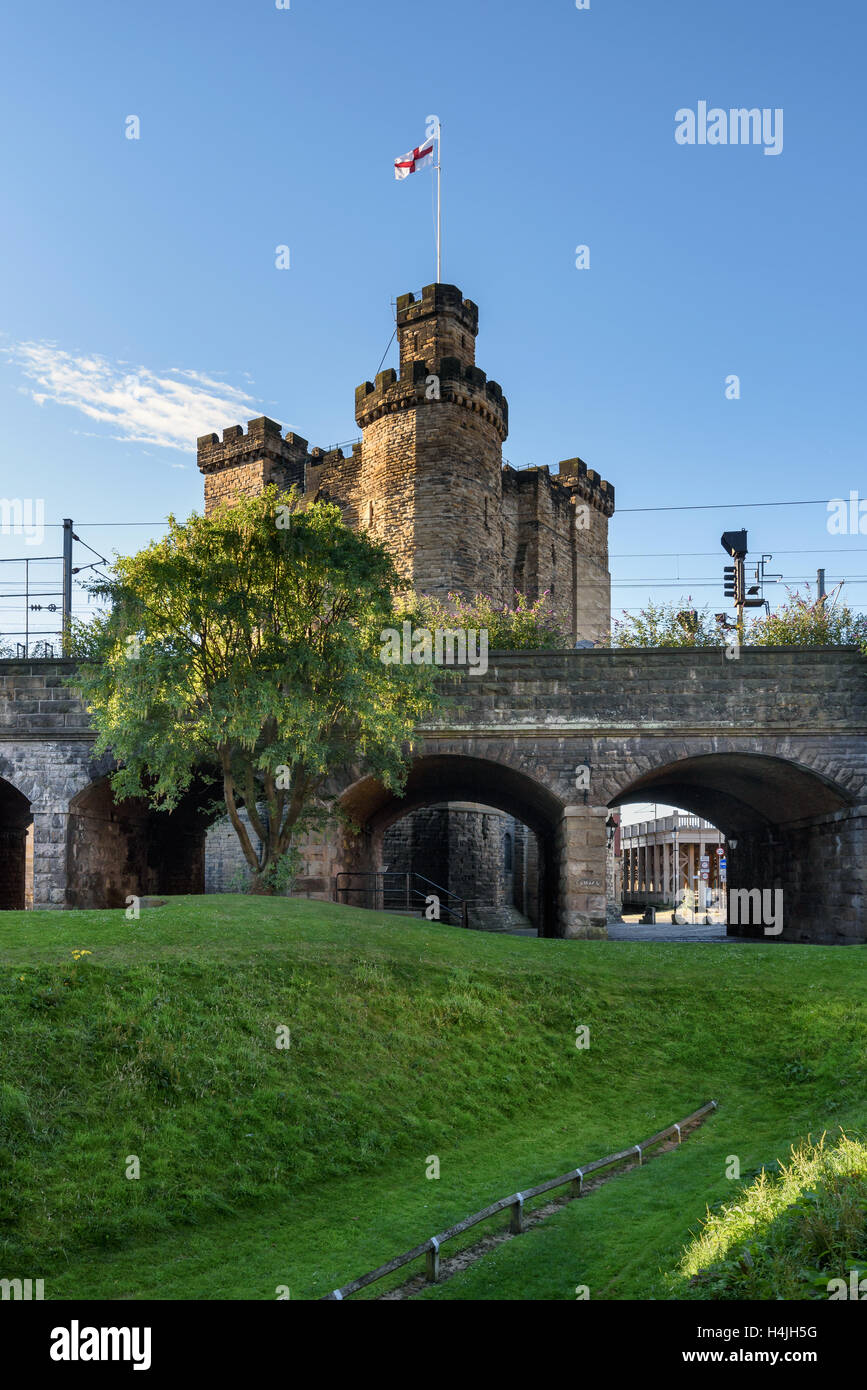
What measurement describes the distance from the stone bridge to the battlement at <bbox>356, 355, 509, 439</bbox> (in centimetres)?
1777

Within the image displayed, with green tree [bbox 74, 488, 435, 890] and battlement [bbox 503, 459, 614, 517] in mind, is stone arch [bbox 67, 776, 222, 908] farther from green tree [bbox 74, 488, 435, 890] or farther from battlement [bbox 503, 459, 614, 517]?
battlement [bbox 503, 459, 614, 517]

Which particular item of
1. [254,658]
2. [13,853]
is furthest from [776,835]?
[13,853]

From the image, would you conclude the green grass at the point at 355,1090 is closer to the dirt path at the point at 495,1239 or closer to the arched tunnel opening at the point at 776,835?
the dirt path at the point at 495,1239

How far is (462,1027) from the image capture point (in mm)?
13484

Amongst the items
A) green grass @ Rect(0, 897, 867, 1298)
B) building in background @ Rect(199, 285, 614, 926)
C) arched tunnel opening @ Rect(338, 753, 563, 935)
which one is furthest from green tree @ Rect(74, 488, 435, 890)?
building in background @ Rect(199, 285, 614, 926)

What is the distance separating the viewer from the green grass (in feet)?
26.4

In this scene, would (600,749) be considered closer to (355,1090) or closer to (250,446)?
(355,1090)

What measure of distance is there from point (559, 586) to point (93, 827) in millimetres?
26974

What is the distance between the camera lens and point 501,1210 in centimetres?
898

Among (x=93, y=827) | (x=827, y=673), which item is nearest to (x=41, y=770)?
(x=93, y=827)

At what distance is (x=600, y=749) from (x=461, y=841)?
15.2 meters

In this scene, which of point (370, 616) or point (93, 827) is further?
point (93, 827)

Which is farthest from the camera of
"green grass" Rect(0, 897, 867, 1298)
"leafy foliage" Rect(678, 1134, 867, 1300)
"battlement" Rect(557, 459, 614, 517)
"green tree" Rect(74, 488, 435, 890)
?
"battlement" Rect(557, 459, 614, 517)

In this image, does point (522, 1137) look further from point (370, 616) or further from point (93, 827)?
point (93, 827)
